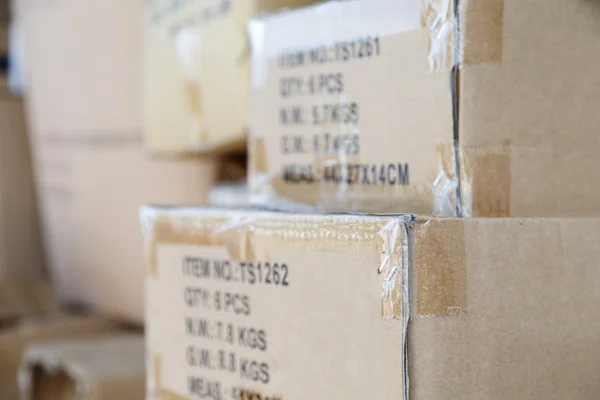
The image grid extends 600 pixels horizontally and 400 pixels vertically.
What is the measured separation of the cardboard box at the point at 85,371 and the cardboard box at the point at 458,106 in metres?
0.49

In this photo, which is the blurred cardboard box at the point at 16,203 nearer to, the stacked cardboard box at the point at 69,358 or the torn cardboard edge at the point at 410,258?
the stacked cardboard box at the point at 69,358

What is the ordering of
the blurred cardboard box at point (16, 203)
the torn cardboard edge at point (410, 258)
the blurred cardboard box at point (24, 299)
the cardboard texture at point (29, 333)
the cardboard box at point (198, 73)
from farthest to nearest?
the blurred cardboard box at point (16, 203)
the blurred cardboard box at point (24, 299)
the cardboard texture at point (29, 333)
the cardboard box at point (198, 73)
the torn cardboard edge at point (410, 258)

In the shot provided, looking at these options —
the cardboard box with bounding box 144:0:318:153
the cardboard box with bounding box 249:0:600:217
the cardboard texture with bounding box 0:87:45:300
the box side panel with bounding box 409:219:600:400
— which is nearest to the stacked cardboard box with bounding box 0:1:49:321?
the cardboard texture with bounding box 0:87:45:300

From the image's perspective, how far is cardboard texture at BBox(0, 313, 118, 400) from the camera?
1.45 m

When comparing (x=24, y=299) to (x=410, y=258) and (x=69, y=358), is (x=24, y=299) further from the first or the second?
(x=410, y=258)

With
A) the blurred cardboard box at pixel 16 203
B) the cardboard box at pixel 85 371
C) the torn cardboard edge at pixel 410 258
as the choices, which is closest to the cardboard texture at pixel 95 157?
the blurred cardboard box at pixel 16 203

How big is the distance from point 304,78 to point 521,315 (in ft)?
1.17

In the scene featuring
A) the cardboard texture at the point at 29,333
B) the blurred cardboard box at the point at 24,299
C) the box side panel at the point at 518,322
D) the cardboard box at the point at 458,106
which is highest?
the cardboard box at the point at 458,106

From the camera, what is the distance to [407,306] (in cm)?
61

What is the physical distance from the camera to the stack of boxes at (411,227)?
0.63 metres

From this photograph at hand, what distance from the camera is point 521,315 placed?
66 centimetres

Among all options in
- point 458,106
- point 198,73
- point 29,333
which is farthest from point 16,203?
point 458,106

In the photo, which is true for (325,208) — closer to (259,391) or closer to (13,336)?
(259,391)

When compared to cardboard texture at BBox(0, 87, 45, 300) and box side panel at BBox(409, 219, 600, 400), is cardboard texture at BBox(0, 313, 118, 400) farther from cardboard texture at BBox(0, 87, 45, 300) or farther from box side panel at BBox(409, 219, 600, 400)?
box side panel at BBox(409, 219, 600, 400)
